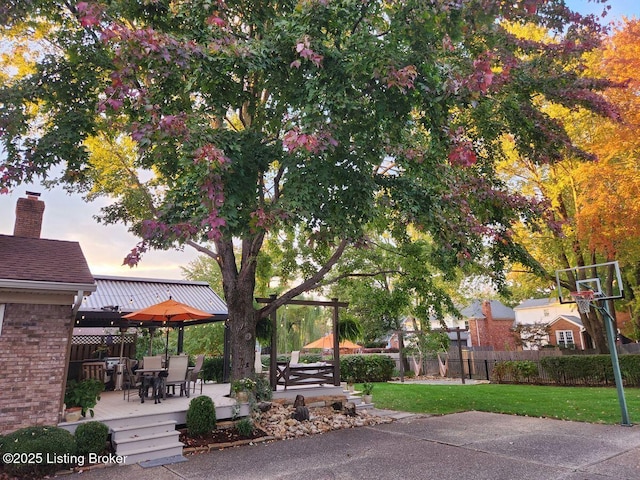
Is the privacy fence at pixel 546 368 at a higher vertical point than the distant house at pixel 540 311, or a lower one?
lower

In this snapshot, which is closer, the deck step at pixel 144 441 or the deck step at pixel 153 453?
the deck step at pixel 153 453

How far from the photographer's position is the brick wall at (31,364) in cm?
715

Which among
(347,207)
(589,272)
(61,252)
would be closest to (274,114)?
(347,207)


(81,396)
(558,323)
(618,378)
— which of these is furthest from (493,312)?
(81,396)

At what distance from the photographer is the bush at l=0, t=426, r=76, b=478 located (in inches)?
245

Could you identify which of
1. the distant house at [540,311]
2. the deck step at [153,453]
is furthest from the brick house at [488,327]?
the deck step at [153,453]

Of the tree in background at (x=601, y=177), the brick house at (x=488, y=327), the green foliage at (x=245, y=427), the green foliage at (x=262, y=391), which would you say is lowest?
the green foliage at (x=245, y=427)

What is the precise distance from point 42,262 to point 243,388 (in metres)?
5.03

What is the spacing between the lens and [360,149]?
7.39 meters

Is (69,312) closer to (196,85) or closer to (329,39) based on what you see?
(196,85)

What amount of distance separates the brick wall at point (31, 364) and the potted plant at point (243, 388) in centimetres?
349

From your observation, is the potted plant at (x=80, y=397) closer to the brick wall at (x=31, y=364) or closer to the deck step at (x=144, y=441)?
the brick wall at (x=31, y=364)

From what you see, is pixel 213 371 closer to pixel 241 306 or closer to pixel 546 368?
pixel 241 306

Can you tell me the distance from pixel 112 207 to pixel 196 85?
6.37 meters
